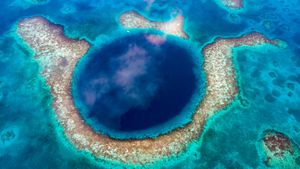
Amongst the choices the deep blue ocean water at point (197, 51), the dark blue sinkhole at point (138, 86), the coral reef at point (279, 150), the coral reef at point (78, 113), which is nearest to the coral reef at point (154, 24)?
the deep blue ocean water at point (197, 51)

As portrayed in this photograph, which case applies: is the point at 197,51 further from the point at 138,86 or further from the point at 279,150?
the point at 279,150

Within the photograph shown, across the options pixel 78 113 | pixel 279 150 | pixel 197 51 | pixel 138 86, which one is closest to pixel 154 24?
pixel 197 51

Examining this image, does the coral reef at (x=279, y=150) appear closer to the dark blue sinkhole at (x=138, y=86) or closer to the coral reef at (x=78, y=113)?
the coral reef at (x=78, y=113)

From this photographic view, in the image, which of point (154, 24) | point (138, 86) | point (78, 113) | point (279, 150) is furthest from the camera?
point (154, 24)

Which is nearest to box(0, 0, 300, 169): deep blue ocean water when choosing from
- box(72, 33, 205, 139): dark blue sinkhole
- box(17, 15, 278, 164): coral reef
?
box(17, 15, 278, 164): coral reef

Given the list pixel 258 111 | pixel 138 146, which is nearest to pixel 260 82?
pixel 258 111

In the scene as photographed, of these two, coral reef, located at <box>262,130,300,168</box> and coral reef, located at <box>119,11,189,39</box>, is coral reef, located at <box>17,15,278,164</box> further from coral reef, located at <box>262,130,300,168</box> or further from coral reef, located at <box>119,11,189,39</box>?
coral reef, located at <box>262,130,300,168</box>
